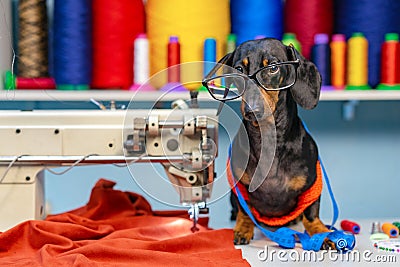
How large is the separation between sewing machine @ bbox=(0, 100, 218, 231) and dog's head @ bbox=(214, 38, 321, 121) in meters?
0.11

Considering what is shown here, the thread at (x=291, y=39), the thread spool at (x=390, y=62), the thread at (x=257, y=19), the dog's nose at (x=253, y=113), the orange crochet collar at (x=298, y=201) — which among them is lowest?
the orange crochet collar at (x=298, y=201)

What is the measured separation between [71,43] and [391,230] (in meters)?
1.09

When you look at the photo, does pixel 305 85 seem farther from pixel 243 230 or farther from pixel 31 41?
pixel 31 41

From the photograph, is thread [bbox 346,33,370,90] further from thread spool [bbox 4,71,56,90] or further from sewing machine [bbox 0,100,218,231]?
thread spool [bbox 4,71,56,90]

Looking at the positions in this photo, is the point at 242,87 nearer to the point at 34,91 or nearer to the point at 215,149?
the point at 215,149

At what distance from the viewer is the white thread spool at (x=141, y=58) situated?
1969 mm

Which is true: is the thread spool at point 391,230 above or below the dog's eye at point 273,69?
below

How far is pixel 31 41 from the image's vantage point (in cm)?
200

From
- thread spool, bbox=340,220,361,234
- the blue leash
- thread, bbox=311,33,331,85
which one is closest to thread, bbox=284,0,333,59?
thread, bbox=311,33,331,85

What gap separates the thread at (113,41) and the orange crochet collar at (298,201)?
28.8 inches

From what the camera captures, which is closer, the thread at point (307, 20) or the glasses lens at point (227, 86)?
the glasses lens at point (227, 86)

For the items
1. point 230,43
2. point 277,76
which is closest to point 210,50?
point 230,43

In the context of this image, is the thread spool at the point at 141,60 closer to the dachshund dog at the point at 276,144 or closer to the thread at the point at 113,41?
the thread at the point at 113,41

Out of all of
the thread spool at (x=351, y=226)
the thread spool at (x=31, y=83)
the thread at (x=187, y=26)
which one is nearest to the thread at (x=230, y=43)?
the thread at (x=187, y=26)
